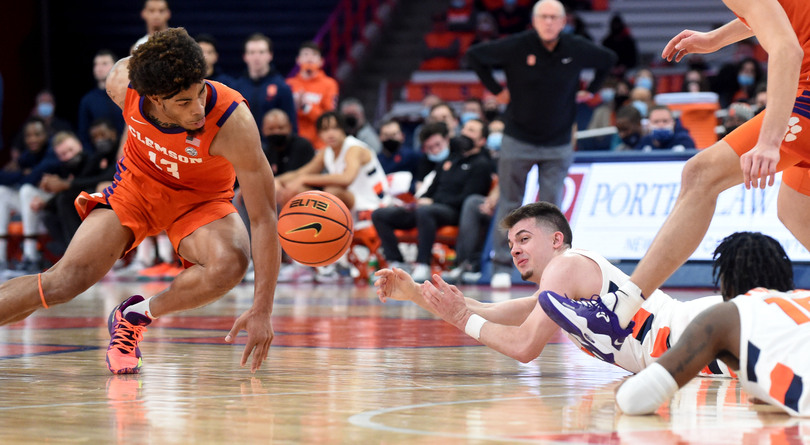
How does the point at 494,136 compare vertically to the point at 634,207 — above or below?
above

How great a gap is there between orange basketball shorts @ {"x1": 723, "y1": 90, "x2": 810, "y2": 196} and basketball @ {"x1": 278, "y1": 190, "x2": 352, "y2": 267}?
2.24m

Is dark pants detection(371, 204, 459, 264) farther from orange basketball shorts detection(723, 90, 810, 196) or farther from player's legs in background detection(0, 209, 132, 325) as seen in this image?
orange basketball shorts detection(723, 90, 810, 196)

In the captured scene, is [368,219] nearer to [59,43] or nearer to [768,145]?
[768,145]

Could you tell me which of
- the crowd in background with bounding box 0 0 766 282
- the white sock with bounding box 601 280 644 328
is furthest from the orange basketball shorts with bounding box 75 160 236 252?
the crowd in background with bounding box 0 0 766 282

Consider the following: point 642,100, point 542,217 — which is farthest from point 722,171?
point 642,100

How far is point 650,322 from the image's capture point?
13.9 ft

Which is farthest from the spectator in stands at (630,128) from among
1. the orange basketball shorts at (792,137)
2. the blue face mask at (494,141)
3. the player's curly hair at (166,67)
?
the player's curly hair at (166,67)

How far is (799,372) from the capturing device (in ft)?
10.3

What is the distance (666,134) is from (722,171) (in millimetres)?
7120

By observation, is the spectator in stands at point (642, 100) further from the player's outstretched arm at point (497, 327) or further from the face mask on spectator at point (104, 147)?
the player's outstretched arm at point (497, 327)

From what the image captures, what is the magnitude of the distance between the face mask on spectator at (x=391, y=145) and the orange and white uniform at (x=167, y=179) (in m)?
8.04

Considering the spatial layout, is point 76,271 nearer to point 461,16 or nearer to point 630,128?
point 630,128

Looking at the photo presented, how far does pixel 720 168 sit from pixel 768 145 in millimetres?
297

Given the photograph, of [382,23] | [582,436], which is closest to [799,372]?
[582,436]
